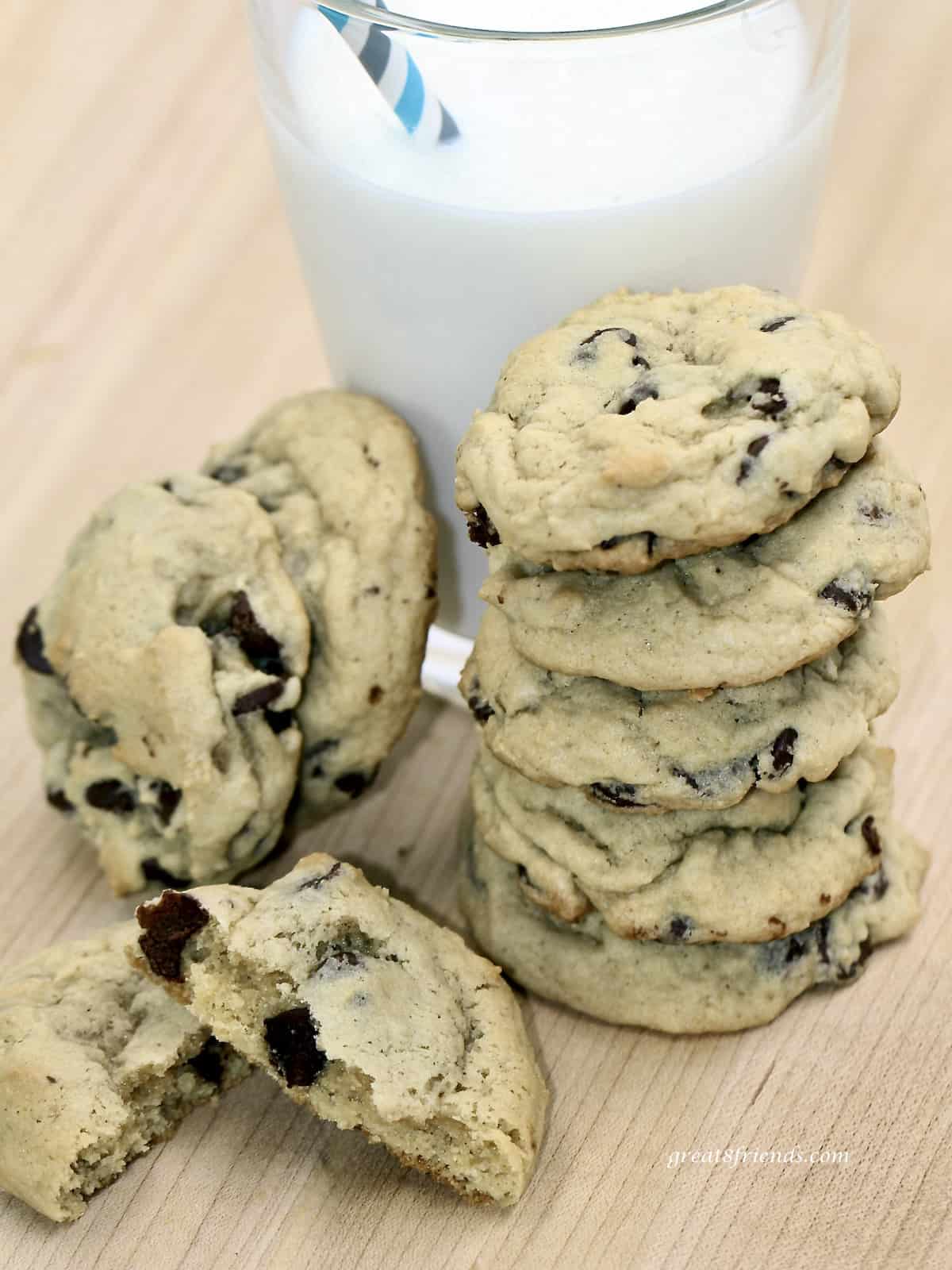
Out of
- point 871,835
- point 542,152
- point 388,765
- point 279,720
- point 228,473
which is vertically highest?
point 542,152

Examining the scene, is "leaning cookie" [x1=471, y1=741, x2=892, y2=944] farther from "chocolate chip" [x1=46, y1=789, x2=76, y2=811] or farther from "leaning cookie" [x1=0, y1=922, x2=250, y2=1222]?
"chocolate chip" [x1=46, y1=789, x2=76, y2=811]

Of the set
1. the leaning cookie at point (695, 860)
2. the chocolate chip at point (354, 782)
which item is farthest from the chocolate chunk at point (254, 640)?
the leaning cookie at point (695, 860)

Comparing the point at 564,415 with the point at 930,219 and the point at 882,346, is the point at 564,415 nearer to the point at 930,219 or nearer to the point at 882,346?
the point at 882,346

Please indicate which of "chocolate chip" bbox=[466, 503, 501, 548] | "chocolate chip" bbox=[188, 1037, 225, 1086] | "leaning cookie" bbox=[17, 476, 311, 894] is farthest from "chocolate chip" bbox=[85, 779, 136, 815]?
"chocolate chip" bbox=[466, 503, 501, 548]

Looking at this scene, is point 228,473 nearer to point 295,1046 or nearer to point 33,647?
point 33,647

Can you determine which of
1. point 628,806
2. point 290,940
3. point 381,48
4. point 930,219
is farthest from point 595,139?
point 930,219

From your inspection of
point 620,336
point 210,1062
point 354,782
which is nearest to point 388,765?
point 354,782
